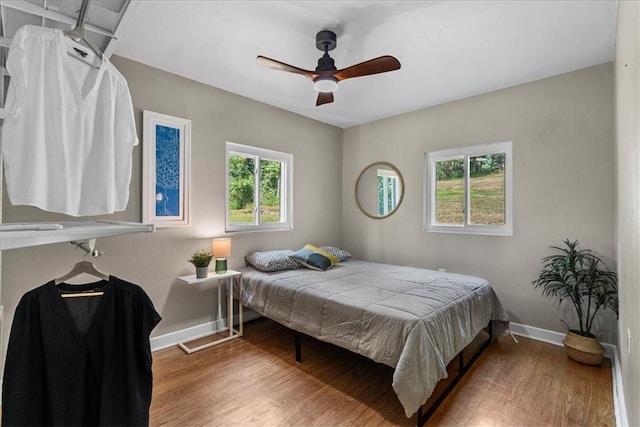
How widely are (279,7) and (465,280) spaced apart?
2781 millimetres

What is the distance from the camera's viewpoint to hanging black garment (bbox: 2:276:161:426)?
3.22 ft

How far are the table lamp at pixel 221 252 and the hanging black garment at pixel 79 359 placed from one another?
1.85 meters

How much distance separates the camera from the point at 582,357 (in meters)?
2.47

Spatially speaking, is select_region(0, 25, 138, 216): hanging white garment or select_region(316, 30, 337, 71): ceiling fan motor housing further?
select_region(316, 30, 337, 71): ceiling fan motor housing

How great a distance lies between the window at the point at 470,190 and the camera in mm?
3270

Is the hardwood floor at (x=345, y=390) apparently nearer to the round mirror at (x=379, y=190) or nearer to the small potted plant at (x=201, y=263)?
the small potted plant at (x=201, y=263)

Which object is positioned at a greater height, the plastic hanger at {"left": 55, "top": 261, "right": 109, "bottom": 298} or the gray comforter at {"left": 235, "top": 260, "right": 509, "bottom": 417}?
the plastic hanger at {"left": 55, "top": 261, "right": 109, "bottom": 298}

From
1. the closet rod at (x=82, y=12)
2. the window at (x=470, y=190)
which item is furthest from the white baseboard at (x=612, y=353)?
the closet rod at (x=82, y=12)

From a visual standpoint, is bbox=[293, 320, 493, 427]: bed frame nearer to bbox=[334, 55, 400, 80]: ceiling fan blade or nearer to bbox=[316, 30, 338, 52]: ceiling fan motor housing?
bbox=[334, 55, 400, 80]: ceiling fan blade

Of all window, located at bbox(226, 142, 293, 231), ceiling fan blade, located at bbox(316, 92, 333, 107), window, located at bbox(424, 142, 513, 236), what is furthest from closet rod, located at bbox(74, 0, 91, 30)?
window, located at bbox(424, 142, 513, 236)

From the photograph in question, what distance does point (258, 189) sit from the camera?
3.70 meters

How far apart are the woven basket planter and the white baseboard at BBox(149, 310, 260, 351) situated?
127 inches

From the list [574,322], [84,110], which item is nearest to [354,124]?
[574,322]

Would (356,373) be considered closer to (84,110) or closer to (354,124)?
(84,110)
